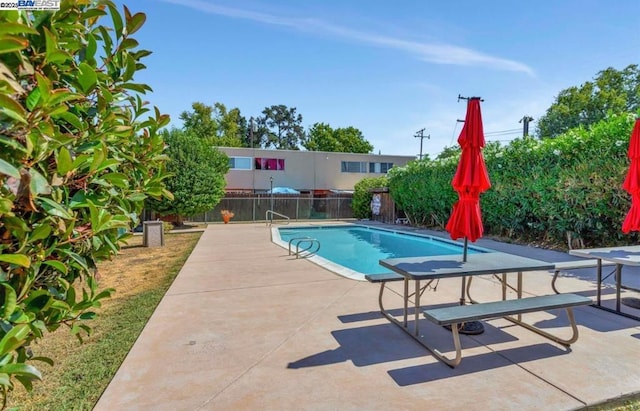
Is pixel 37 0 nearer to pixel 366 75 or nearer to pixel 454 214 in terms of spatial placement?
pixel 454 214

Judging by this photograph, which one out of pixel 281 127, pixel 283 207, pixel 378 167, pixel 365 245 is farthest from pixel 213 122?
pixel 365 245

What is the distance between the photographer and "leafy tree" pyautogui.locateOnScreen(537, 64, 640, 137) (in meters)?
30.7

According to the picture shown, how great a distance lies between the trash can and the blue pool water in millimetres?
4322

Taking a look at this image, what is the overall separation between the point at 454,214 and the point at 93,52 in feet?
13.2

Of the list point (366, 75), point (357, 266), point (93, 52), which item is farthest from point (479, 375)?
point (366, 75)

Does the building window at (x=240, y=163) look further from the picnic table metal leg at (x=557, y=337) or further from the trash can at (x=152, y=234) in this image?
the picnic table metal leg at (x=557, y=337)

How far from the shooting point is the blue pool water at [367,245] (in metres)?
10.9

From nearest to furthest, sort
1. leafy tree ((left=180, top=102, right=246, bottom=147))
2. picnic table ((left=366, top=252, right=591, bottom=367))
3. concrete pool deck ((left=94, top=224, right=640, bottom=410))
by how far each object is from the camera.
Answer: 1. concrete pool deck ((left=94, top=224, right=640, bottom=410))
2. picnic table ((left=366, top=252, right=591, bottom=367))
3. leafy tree ((left=180, top=102, right=246, bottom=147))

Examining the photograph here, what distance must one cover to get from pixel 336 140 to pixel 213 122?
622 inches

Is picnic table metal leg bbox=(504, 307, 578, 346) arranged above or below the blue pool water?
above

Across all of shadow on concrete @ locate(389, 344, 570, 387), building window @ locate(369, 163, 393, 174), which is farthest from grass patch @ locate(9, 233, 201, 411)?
building window @ locate(369, 163, 393, 174)

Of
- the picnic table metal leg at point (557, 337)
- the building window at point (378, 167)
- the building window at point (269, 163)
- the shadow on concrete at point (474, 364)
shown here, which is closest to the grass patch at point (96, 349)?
the shadow on concrete at point (474, 364)

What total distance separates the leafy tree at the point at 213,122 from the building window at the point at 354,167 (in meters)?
13.7

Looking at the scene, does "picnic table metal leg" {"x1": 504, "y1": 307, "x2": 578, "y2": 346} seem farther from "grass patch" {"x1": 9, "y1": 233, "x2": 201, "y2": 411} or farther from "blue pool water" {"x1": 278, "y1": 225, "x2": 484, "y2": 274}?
"blue pool water" {"x1": 278, "y1": 225, "x2": 484, "y2": 274}
